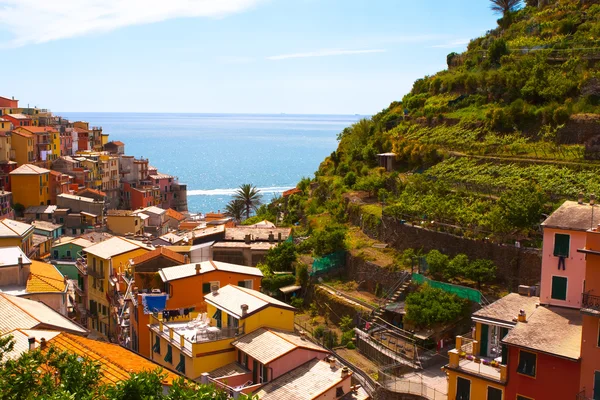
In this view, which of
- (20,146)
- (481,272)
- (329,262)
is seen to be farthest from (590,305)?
(20,146)

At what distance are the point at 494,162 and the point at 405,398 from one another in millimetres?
16960

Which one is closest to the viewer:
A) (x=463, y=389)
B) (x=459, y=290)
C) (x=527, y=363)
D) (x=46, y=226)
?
(x=527, y=363)

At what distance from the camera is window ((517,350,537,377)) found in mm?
19766

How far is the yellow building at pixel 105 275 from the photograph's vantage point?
34.8 meters

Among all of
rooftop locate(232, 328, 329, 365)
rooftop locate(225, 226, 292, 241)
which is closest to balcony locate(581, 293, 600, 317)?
rooftop locate(232, 328, 329, 365)

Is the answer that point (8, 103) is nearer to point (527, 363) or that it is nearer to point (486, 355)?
point (486, 355)

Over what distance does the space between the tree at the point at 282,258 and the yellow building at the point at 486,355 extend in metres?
13.0

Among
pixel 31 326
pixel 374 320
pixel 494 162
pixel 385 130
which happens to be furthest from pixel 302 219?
pixel 31 326

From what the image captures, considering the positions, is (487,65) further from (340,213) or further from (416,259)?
(416,259)

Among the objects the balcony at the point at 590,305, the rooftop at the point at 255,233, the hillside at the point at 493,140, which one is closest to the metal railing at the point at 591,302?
the balcony at the point at 590,305

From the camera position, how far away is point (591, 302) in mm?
18734

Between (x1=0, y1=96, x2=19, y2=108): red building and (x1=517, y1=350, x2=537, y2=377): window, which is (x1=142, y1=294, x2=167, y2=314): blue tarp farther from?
(x1=0, y1=96, x2=19, y2=108): red building

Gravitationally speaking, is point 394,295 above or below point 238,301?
below

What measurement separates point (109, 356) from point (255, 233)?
1936cm
